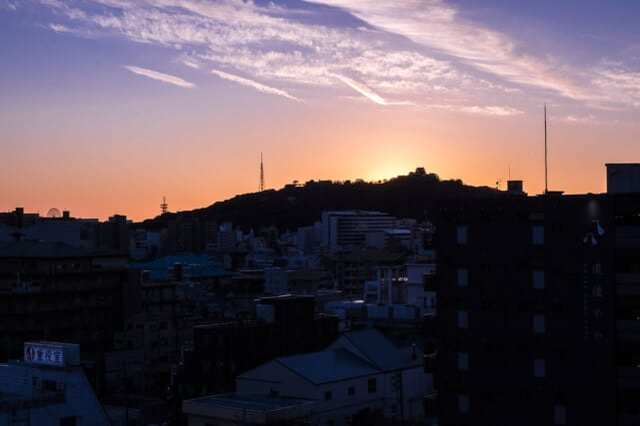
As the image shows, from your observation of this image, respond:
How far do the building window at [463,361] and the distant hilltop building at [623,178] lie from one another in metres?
6.76

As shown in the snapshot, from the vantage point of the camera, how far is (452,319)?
26.8m

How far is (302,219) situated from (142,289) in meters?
130

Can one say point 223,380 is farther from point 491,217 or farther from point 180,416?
point 491,217

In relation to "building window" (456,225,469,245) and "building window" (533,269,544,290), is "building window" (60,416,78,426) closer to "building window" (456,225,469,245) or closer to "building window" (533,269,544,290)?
"building window" (456,225,469,245)

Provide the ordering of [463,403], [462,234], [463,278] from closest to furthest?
1. [463,403]
2. [463,278]
3. [462,234]

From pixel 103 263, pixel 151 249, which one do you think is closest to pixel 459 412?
pixel 103 263

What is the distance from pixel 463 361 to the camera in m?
26.5

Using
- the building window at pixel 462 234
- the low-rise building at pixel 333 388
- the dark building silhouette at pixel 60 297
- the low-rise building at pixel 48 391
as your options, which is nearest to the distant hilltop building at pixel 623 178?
the building window at pixel 462 234

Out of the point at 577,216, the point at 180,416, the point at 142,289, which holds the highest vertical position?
the point at 577,216

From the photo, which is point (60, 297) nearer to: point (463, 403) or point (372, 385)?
point (372, 385)

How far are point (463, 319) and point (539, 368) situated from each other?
108 inches

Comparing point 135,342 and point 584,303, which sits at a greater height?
point 584,303

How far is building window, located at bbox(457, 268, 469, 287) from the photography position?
26797 millimetres

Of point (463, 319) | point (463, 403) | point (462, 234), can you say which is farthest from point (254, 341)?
point (462, 234)
